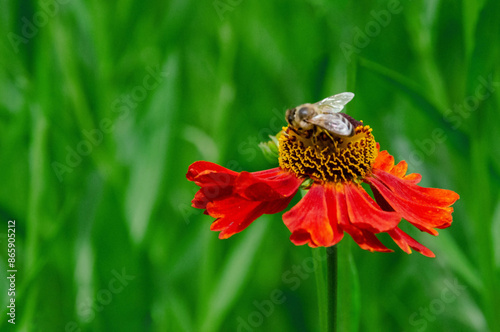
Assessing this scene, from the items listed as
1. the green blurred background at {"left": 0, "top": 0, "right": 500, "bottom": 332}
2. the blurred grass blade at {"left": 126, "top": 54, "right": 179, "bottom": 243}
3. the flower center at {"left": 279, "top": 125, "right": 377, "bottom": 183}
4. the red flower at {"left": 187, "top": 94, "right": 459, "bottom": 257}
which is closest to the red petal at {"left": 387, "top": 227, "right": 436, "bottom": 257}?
the red flower at {"left": 187, "top": 94, "right": 459, "bottom": 257}

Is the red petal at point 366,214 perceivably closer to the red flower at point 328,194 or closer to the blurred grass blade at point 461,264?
the red flower at point 328,194

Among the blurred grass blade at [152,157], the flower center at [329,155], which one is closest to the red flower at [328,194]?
the flower center at [329,155]


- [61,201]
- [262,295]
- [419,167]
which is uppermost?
[61,201]

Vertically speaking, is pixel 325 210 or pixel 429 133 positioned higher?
pixel 429 133

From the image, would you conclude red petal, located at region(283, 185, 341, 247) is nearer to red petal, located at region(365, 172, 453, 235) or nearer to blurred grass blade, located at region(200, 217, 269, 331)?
red petal, located at region(365, 172, 453, 235)

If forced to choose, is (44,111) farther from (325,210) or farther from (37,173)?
(325,210)

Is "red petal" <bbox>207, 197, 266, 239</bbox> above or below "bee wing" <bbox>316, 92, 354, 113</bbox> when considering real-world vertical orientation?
below

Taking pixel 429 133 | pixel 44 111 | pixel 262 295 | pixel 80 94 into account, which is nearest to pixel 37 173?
pixel 44 111
